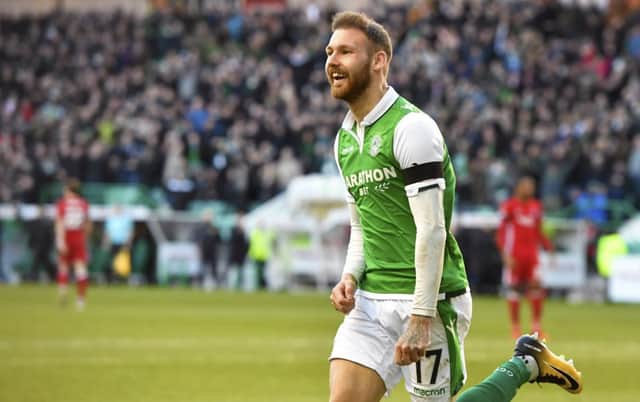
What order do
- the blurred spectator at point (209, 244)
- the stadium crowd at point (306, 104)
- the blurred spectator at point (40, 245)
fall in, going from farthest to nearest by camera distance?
the blurred spectator at point (40, 245) < the blurred spectator at point (209, 244) < the stadium crowd at point (306, 104)

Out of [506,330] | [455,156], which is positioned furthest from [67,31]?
[506,330]

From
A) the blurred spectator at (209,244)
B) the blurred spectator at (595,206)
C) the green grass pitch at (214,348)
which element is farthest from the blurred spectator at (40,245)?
the blurred spectator at (595,206)

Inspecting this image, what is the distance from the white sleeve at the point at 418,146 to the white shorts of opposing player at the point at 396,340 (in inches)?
23.7

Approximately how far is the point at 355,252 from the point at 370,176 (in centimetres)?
52

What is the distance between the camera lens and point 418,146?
21.3 feet

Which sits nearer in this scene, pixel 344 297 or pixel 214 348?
pixel 344 297

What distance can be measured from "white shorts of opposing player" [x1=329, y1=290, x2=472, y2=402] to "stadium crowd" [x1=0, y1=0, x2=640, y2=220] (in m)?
24.9

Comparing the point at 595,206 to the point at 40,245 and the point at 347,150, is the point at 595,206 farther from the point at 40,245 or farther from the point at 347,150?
the point at 347,150

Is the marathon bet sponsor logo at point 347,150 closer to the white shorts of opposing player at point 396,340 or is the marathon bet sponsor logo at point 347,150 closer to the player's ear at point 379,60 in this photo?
the player's ear at point 379,60

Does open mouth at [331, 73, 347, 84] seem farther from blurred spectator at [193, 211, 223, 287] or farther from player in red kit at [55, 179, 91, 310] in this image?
blurred spectator at [193, 211, 223, 287]

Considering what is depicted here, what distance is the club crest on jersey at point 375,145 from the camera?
6697 millimetres

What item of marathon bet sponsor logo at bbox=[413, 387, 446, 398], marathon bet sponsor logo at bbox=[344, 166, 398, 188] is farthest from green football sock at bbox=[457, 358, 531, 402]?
marathon bet sponsor logo at bbox=[344, 166, 398, 188]

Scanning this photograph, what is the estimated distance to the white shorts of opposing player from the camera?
262 inches

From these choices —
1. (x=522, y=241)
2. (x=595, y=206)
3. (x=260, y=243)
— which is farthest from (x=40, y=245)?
(x=522, y=241)
